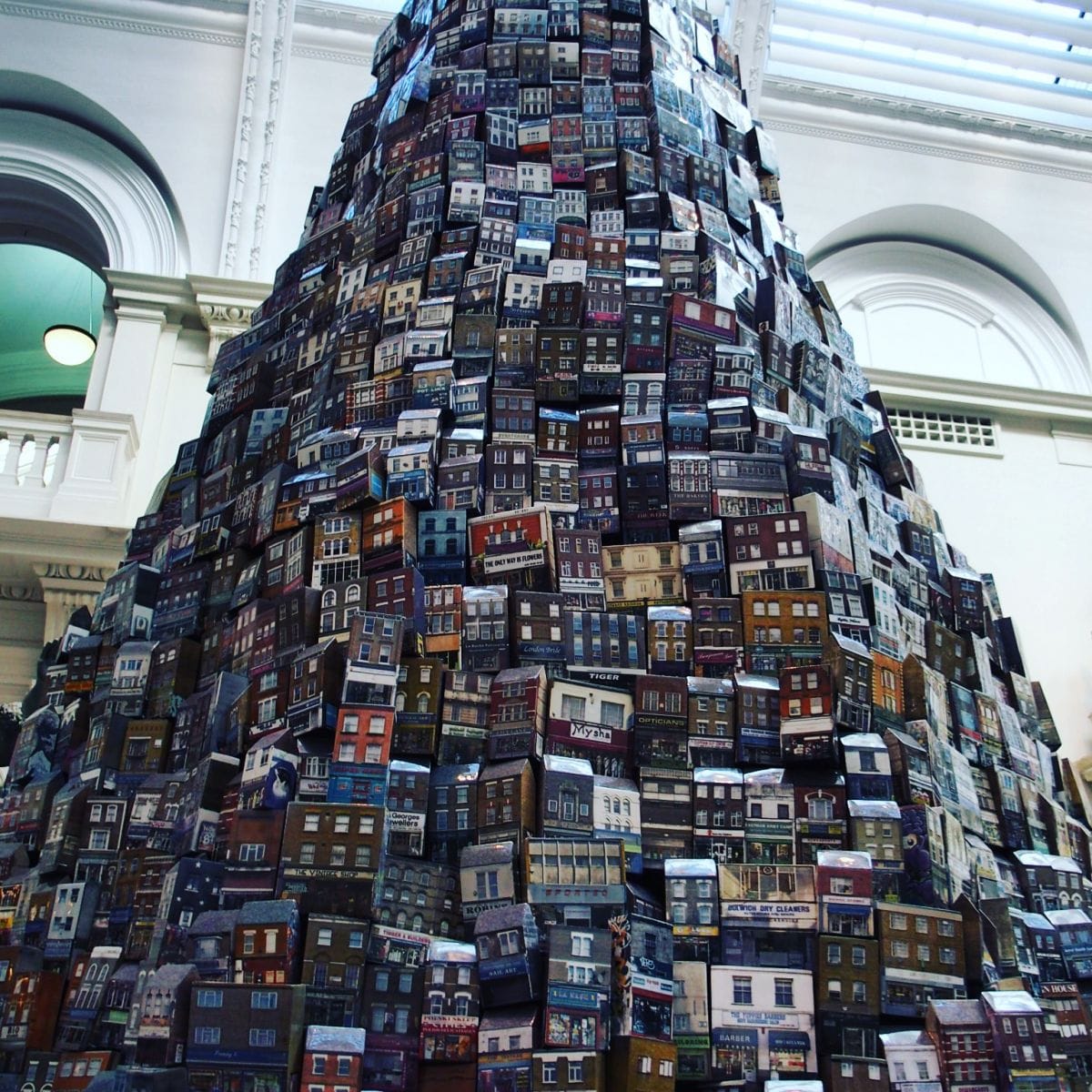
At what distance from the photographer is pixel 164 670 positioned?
7953 millimetres

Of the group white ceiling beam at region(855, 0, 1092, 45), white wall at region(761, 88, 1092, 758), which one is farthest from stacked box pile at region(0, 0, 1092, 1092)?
white ceiling beam at region(855, 0, 1092, 45)

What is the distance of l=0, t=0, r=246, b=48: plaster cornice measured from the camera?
1678cm

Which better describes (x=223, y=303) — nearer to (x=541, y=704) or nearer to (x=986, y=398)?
(x=986, y=398)

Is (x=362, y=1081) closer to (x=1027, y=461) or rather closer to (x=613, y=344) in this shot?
(x=613, y=344)

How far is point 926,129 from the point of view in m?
18.9

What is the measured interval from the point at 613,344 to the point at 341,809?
141 inches

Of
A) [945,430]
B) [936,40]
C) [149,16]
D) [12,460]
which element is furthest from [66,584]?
[936,40]

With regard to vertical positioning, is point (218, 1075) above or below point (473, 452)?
below

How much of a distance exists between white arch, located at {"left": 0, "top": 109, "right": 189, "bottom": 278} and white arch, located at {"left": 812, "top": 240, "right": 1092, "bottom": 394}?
875cm

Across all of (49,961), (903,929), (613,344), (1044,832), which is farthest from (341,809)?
(1044,832)

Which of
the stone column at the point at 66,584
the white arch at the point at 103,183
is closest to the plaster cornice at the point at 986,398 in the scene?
the white arch at the point at 103,183

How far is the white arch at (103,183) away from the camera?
16141mm

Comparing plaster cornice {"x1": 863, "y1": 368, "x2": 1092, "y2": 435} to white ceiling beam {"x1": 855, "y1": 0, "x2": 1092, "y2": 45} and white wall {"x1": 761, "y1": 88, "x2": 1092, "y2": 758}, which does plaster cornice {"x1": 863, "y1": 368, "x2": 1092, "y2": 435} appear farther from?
white ceiling beam {"x1": 855, "y1": 0, "x2": 1092, "y2": 45}

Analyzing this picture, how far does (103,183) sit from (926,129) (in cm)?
1125
